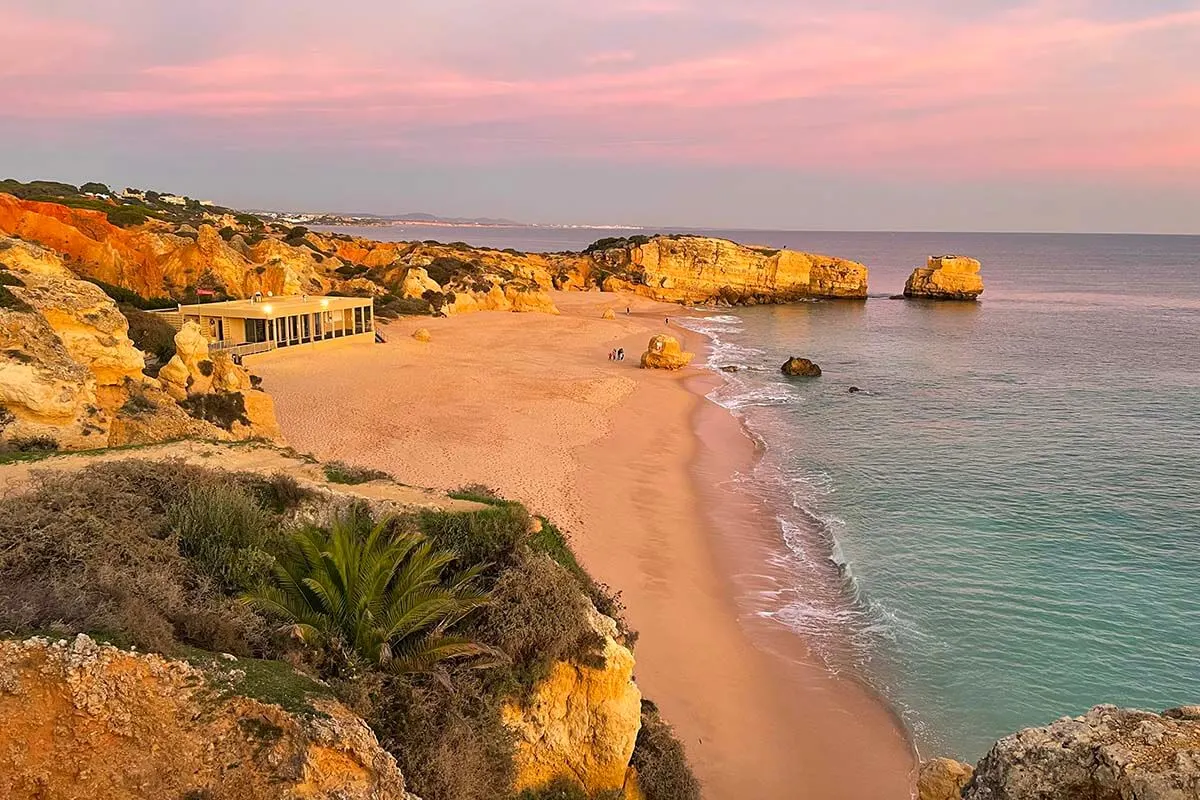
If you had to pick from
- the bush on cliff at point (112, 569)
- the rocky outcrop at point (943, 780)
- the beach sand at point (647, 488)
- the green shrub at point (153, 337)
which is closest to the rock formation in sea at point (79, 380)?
the green shrub at point (153, 337)

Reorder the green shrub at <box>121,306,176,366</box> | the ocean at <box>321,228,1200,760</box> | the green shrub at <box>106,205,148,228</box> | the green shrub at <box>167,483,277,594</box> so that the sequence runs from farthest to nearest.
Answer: the green shrub at <box>106,205,148,228</box> < the green shrub at <box>121,306,176,366</box> < the ocean at <box>321,228,1200,760</box> < the green shrub at <box>167,483,277,594</box>

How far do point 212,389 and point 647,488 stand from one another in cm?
1155

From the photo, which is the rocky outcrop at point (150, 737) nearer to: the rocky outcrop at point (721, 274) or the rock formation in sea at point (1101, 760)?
the rock formation in sea at point (1101, 760)

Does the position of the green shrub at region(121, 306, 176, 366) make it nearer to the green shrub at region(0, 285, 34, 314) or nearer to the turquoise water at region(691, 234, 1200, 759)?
the green shrub at region(0, 285, 34, 314)

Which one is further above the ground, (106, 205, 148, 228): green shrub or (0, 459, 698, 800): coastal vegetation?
(106, 205, 148, 228): green shrub

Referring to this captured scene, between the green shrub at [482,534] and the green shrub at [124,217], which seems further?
the green shrub at [124,217]

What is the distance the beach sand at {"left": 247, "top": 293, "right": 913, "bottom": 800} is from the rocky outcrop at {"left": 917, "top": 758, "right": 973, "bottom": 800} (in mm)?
3115

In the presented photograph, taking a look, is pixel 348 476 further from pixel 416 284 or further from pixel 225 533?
pixel 416 284

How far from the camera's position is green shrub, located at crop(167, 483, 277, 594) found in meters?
6.88

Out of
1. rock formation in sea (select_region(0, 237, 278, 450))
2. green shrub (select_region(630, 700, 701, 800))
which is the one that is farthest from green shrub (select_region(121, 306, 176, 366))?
green shrub (select_region(630, 700, 701, 800))

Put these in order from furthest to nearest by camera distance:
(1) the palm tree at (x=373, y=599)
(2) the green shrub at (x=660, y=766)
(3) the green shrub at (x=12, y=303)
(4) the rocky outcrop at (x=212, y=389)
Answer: (4) the rocky outcrop at (x=212, y=389), (3) the green shrub at (x=12, y=303), (2) the green shrub at (x=660, y=766), (1) the palm tree at (x=373, y=599)

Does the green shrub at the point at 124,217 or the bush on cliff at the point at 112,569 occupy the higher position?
the green shrub at the point at 124,217

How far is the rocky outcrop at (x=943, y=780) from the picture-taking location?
273 inches

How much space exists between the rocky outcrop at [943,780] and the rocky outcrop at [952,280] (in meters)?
85.8
